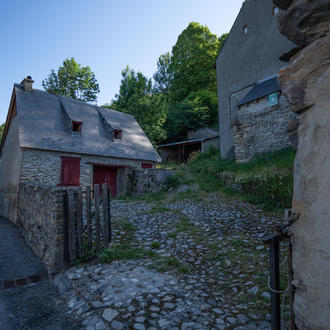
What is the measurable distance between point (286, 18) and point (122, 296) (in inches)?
149

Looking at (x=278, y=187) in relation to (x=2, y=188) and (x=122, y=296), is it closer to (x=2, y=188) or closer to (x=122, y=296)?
(x=122, y=296)

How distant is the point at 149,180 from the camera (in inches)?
497

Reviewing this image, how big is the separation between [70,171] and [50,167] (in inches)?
41.4

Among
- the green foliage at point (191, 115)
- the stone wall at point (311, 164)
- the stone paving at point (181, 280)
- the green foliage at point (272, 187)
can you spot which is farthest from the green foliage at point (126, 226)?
the green foliage at point (191, 115)

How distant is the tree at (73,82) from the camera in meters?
26.3

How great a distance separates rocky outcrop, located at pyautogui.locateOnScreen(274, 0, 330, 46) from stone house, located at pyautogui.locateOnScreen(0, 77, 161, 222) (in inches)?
456

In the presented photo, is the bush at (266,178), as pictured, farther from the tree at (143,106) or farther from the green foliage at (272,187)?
the tree at (143,106)

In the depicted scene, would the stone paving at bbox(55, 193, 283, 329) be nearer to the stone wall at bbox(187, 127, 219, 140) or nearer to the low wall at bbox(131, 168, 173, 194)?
the low wall at bbox(131, 168, 173, 194)

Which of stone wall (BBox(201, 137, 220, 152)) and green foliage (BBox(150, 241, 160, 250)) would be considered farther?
stone wall (BBox(201, 137, 220, 152))

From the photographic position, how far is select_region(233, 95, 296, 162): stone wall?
9273 mm

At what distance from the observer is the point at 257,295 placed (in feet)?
9.79

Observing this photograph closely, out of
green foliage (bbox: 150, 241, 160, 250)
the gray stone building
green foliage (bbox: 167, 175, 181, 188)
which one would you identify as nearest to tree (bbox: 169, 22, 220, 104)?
the gray stone building

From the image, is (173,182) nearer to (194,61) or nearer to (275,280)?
(275,280)

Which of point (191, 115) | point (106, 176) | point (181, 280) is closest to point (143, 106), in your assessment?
point (191, 115)
